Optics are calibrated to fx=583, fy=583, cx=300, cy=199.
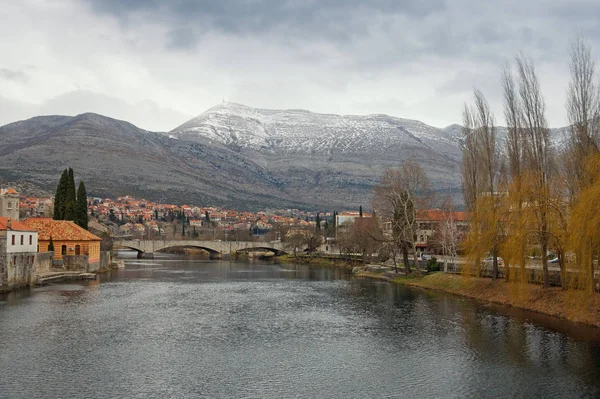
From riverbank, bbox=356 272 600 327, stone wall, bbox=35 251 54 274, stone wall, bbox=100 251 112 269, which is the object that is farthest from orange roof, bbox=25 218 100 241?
riverbank, bbox=356 272 600 327

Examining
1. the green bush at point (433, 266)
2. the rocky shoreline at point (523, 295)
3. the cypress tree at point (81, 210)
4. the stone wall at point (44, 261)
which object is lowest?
the rocky shoreline at point (523, 295)

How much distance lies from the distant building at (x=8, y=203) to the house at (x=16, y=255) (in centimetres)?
2237

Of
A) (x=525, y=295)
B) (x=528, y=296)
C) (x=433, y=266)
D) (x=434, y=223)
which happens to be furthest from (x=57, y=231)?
(x=434, y=223)

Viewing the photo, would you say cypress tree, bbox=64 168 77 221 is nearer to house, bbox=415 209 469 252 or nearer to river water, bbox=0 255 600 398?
river water, bbox=0 255 600 398

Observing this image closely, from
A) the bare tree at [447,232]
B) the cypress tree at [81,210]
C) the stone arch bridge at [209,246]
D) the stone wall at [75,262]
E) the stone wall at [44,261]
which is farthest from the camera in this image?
the stone arch bridge at [209,246]

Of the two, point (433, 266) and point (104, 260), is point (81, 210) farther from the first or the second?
point (433, 266)

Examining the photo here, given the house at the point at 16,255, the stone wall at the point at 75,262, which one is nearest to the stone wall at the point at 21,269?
the house at the point at 16,255

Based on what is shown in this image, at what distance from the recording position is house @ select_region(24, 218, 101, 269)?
7688 cm

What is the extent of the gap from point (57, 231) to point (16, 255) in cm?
2462

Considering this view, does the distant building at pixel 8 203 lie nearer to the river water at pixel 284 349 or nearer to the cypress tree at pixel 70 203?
the cypress tree at pixel 70 203

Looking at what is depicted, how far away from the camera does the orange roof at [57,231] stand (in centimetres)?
7706

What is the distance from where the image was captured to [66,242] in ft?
259

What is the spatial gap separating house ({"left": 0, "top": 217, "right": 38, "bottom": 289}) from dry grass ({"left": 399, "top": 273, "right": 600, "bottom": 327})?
138 ft

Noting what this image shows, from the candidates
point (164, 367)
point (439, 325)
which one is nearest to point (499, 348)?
point (439, 325)
